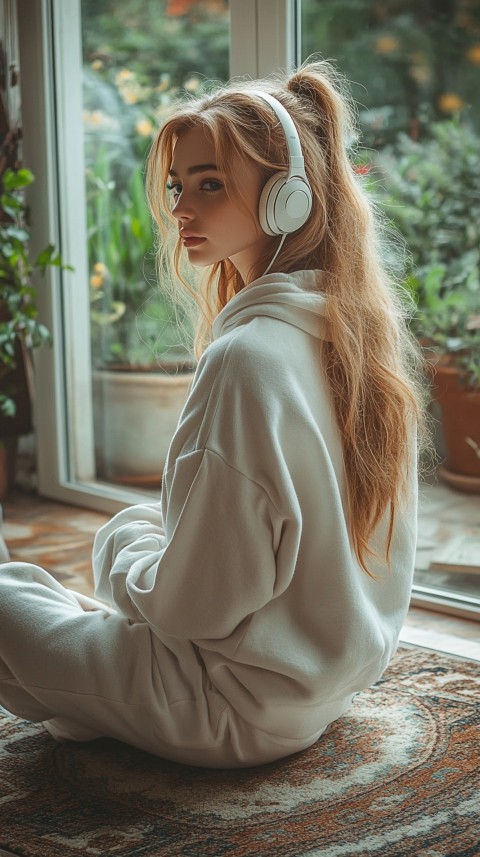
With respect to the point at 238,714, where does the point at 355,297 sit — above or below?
above

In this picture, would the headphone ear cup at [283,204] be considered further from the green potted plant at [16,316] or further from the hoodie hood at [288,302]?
the green potted plant at [16,316]

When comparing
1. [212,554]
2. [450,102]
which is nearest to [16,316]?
[450,102]

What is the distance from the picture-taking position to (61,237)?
141 inches

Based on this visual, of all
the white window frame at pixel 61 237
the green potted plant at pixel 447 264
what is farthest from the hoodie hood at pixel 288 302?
the white window frame at pixel 61 237

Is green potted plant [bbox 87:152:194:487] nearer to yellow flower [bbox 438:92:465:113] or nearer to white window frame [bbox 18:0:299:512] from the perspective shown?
white window frame [bbox 18:0:299:512]

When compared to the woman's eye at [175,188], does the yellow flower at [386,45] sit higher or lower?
higher

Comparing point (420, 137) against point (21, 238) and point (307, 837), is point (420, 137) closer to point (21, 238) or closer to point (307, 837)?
point (21, 238)

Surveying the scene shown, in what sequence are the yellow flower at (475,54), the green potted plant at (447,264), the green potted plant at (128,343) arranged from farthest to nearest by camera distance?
the green potted plant at (128,343)
the green potted plant at (447,264)
the yellow flower at (475,54)

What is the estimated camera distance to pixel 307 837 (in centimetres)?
158

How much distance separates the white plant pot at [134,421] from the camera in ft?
11.6

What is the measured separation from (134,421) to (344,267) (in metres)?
2.00

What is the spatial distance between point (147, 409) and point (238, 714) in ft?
6.52

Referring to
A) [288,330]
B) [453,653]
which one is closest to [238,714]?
[288,330]

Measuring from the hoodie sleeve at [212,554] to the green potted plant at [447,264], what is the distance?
1.15 metres
